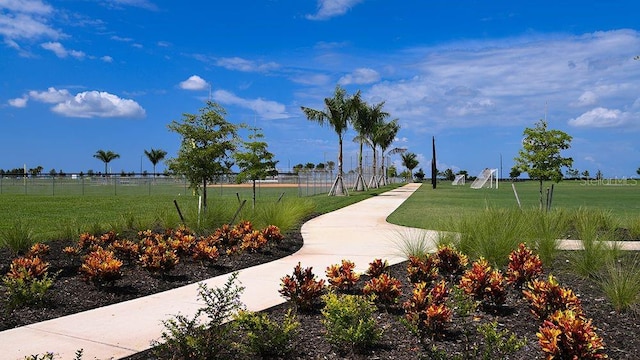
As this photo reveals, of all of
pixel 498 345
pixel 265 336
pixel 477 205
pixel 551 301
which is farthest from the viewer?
pixel 477 205

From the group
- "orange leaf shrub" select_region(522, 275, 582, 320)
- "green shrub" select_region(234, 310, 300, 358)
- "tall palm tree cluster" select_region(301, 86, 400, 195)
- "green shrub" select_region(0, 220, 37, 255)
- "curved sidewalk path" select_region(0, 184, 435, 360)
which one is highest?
"tall palm tree cluster" select_region(301, 86, 400, 195)

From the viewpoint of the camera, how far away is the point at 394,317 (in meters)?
5.17

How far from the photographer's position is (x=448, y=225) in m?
8.97

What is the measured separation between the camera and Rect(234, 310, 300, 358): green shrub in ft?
13.9

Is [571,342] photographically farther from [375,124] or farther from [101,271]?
[375,124]

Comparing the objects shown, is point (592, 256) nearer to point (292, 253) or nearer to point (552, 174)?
point (292, 253)

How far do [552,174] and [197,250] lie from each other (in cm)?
1259

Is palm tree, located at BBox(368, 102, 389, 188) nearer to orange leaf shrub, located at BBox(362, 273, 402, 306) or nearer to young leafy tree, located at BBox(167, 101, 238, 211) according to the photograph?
young leafy tree, located at BBox(167, 101, 238, 211)

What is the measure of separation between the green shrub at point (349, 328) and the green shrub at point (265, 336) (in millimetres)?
316

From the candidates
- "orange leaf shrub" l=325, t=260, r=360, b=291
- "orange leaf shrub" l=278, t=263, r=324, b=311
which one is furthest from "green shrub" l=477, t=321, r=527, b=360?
"orange leaf shrub" l=325, t=260, r=360, b=291

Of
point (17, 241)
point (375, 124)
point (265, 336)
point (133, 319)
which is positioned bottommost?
point (133, 319)

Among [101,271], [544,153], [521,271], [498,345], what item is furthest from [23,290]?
[544,153]

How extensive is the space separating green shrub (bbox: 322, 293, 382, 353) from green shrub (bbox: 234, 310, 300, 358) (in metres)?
0.32

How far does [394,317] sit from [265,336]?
143cm
